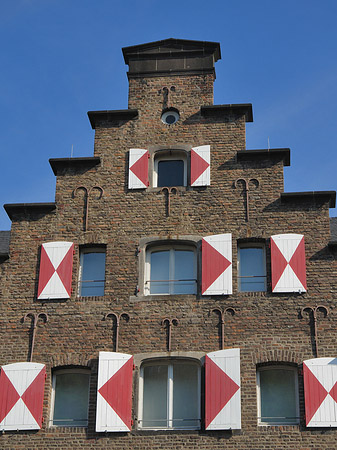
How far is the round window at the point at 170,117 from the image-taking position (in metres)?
21.1

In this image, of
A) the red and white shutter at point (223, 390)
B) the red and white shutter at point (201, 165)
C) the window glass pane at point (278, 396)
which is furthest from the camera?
the red and white shutter at point (201, 165)

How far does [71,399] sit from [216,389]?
309 centimetres

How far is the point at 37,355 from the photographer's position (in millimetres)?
18578

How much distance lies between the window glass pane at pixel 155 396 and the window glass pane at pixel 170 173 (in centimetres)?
449

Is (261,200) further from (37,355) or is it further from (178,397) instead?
(37,355)

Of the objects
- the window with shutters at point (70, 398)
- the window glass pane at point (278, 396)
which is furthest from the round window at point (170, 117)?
the window glass pane at point (278, 396)

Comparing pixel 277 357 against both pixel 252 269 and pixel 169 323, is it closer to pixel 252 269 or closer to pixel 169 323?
pixel 252 269

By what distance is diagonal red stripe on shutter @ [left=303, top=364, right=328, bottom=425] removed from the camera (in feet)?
56.7

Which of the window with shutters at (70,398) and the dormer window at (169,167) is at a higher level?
the dormer window at (169,167)

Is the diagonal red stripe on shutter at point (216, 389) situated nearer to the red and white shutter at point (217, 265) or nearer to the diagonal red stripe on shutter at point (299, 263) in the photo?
the red and white shutter at point (217, 265)

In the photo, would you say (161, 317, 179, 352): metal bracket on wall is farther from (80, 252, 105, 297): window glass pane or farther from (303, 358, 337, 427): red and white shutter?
(303, 358, 337, 427): red and white shutter

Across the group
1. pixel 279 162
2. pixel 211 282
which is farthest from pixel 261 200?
pixel 211 282

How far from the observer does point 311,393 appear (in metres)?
17.5

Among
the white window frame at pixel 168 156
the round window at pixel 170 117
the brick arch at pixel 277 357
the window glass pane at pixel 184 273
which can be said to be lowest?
the brick arch at pixel 277 357
